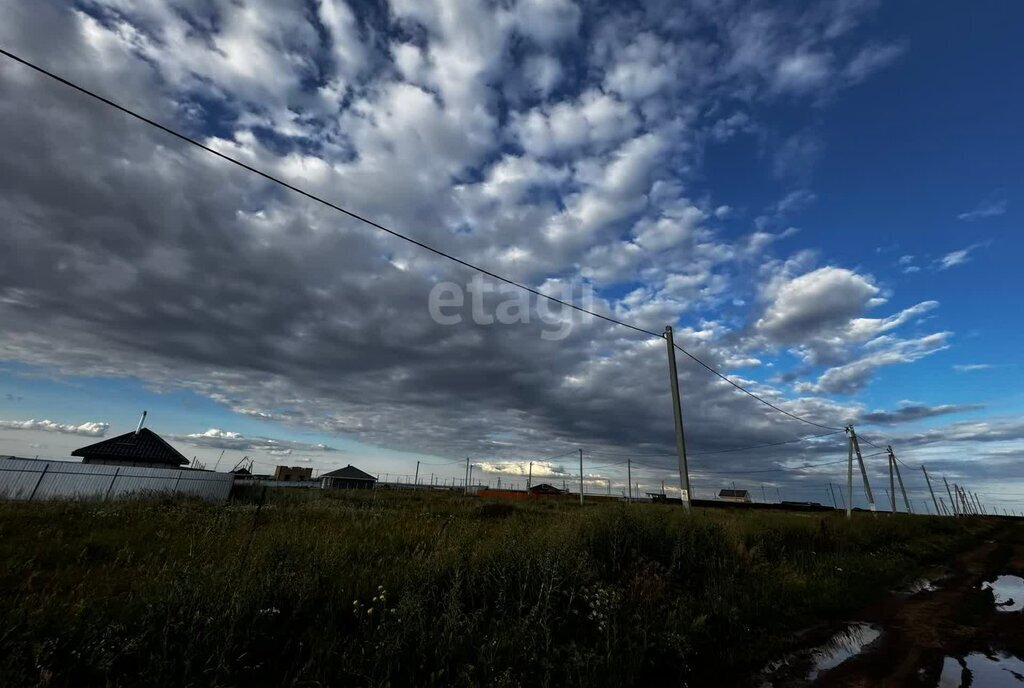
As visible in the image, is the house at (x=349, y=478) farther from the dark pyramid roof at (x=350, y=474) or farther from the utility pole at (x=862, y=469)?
the utility pole at (x=862, y=469)

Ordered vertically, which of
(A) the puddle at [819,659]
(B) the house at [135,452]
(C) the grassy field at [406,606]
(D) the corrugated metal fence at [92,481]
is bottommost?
(A) the puddle at [819,659]

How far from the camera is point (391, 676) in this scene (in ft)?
14.0

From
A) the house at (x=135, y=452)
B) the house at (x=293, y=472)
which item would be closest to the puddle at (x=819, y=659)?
the house at (x=135, y=452)

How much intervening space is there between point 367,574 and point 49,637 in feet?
10.5

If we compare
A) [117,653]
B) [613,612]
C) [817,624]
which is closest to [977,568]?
[817,624]

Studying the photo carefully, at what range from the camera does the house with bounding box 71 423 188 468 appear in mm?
38281

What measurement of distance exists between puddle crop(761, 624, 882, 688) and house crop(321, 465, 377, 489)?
7081cm

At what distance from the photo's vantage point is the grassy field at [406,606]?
13.2ft

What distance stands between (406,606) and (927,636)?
27.9 ft

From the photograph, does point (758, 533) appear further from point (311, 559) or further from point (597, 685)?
point (311, 559)

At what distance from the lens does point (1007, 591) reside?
12.1 m

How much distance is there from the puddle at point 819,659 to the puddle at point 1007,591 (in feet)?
Answer: 17.2

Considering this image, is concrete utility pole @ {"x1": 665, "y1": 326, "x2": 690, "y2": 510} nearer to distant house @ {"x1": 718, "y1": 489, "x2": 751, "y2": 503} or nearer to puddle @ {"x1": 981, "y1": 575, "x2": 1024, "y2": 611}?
puddle @ {"x1": 981, "y1": 575, "x2": 1024, "y2": 611}

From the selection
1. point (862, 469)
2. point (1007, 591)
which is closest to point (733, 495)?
point (862, 469)
